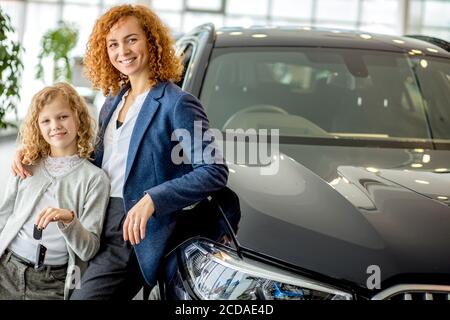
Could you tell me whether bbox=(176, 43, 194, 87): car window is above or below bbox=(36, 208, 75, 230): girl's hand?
above

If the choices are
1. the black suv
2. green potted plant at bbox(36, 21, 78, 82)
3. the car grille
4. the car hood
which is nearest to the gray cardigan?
the black suv

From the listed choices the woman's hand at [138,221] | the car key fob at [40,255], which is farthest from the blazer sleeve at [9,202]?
the woman's hand at [138,221]

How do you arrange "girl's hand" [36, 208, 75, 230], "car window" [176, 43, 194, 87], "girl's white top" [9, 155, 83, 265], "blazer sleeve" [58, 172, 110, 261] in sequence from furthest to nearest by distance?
"car window" [176, 43, 194, 87]
"girl's white top" [9, 155, 83, 265]
"blazer sleeve" [58, 172, 110, 261]
"girl's hand" [36, 208, 75, 230]

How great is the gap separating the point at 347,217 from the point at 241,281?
13.0 inches

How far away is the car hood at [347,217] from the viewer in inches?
61.9

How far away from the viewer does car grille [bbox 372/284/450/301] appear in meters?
1.54

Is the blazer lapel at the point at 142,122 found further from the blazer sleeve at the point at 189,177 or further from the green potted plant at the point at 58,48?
the green potted plant at the point at 58,48

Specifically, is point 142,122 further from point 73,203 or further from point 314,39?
point 314,39

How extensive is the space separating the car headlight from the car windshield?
100 cm

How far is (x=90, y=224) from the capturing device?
6.54 feet

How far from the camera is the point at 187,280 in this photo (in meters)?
1.79

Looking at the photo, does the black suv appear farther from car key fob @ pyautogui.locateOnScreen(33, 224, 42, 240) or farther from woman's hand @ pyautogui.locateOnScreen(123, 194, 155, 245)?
car key fob @ pyautogui.locateOnScreen(33, 224, 42, 240)

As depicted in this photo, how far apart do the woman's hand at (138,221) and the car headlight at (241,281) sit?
182 millimetres

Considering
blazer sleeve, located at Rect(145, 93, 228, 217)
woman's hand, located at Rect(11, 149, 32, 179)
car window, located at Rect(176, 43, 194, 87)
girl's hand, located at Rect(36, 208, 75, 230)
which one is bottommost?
girl's hand, located at Rect(36, 208, 75, 230)
